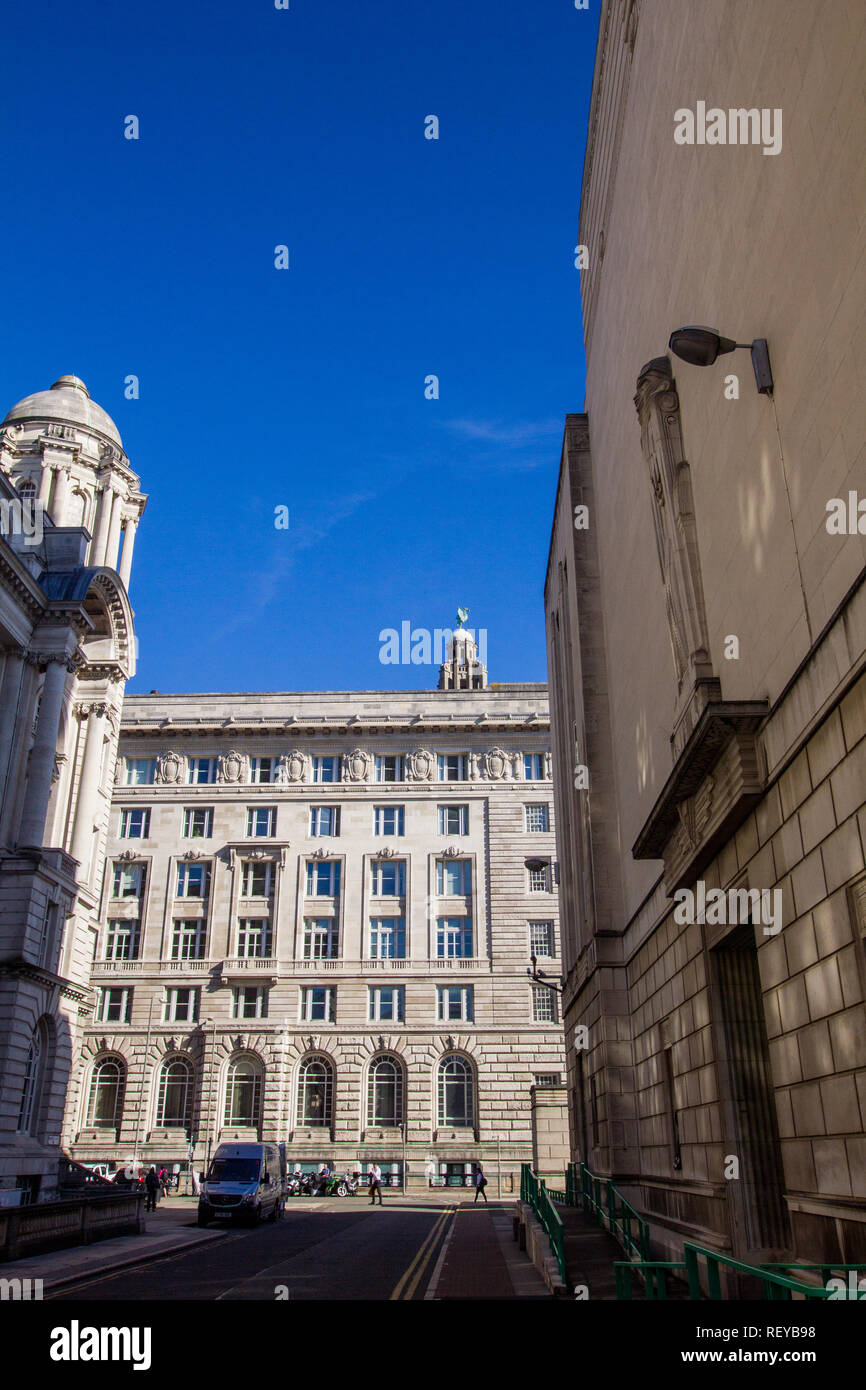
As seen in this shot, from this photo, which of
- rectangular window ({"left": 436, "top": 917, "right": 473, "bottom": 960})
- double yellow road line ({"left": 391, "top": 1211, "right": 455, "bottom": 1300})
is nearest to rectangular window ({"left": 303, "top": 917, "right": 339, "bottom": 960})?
rectangular window ({"left": 436, "top": 917, "right": 473, "bottom": 960})

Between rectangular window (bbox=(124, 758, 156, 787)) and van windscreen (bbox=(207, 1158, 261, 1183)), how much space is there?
31333mm

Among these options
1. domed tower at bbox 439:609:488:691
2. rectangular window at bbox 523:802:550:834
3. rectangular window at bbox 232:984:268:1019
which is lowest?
rectangular window at bbox 232:984:268:1019

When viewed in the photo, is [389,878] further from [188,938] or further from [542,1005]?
[188,938]

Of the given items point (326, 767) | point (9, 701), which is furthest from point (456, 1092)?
point (9, 701)

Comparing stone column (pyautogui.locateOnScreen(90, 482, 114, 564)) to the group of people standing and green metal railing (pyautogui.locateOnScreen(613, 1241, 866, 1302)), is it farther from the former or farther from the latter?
green metal railing (pyautogui.locateOnScreen(613, 1241, 866, 1302))

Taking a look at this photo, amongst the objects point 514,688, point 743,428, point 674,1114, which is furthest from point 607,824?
point 514,688

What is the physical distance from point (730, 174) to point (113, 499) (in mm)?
40271

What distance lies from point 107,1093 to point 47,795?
27223 millimetres

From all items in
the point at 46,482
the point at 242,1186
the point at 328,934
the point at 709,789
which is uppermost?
the point at 46,482

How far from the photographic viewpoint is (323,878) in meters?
56.8

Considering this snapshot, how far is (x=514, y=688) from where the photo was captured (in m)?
61.4

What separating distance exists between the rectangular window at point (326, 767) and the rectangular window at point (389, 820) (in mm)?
3552

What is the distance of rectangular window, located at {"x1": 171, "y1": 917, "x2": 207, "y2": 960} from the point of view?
55.7m
